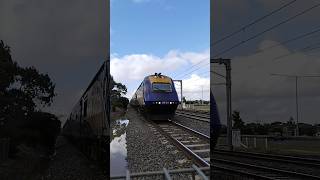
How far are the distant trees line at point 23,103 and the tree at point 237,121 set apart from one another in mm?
2504

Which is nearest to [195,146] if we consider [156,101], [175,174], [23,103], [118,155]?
[175,174]

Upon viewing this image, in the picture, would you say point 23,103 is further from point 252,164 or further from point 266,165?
point 266,165

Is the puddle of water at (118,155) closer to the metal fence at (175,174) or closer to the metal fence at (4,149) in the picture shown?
the metal fence at (175,174)

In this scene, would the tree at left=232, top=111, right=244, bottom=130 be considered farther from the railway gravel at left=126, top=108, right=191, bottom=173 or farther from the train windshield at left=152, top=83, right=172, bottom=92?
the train windshield at left=152, top=83, right=172, bottom=92

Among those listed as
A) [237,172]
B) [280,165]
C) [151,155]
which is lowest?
[237,172]

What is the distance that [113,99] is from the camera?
5.27 meters

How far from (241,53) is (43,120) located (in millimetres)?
2875

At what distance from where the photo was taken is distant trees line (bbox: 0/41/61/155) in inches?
178

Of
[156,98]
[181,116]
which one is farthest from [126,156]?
[156,98]

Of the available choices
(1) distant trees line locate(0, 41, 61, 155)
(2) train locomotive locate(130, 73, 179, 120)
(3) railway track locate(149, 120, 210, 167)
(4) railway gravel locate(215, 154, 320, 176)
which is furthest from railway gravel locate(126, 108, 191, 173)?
(2) train locomotive locate(130, 73, 179, 120)

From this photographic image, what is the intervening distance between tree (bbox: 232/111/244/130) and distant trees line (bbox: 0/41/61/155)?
250 centimetres

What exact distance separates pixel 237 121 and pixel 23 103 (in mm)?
2951

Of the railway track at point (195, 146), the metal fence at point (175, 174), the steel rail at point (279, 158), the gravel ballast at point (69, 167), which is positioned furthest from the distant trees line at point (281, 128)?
the gravel ballast at point (69, 167)

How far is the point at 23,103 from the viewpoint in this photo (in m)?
4.65
